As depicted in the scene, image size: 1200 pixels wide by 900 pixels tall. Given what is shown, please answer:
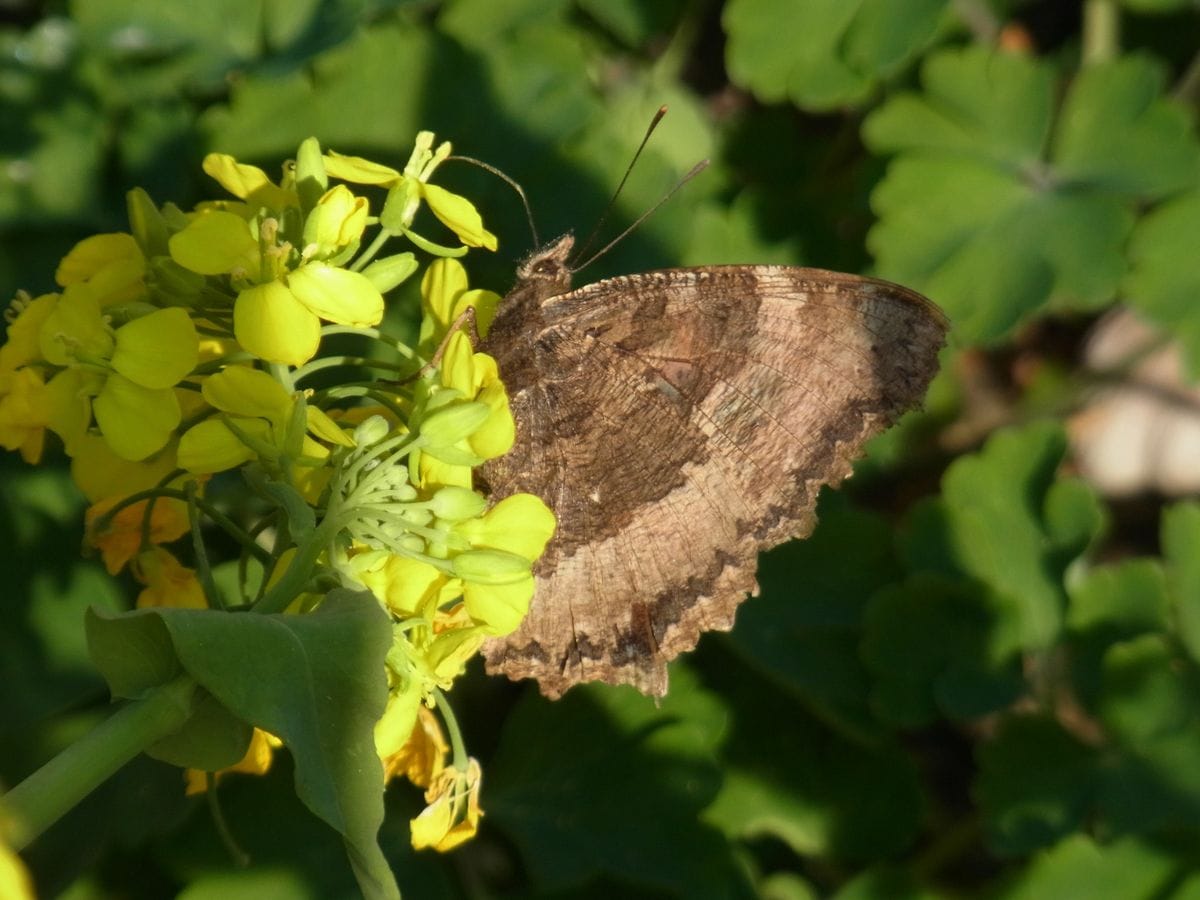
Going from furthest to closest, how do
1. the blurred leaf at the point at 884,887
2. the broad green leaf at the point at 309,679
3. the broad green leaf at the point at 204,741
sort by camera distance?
the blurred leaf at the point at 884,887, the broad green leaf at the point at 204,741, the broad green leaf at the point at 309,679

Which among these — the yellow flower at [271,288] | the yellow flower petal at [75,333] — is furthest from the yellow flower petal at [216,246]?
the yellow flower petal at [75,333]

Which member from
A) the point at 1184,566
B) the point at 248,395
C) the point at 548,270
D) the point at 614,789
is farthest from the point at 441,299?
the point at 1184,566

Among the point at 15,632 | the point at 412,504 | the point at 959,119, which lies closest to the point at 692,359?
the point at 412,504

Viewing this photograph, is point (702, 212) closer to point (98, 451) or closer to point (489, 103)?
point (489, 103)

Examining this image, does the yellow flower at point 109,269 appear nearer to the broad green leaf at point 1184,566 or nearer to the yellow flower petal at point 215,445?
the yellow flower petal at point 215,445

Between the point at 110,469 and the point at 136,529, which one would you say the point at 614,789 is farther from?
the point at 110,469
